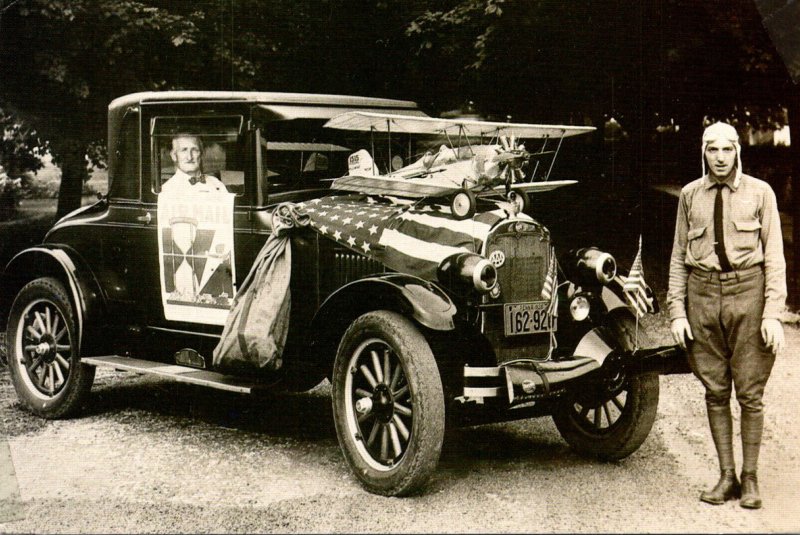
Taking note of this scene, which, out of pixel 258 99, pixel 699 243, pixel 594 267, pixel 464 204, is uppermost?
pixel 258 99

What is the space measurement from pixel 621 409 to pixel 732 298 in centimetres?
123

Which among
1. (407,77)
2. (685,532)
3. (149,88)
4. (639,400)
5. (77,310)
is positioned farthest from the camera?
(407,77)

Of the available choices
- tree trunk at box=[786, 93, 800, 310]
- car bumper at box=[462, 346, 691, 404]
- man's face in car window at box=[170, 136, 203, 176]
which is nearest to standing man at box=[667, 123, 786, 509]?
car bumper at box=[462, 346, 691, 404]

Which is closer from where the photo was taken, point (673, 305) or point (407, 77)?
point (673, 305)

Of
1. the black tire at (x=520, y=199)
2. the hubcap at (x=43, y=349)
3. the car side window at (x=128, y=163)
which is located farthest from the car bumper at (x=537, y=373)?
the hubcap at (x=43, y=349)

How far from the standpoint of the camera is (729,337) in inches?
177

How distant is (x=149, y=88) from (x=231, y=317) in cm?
593

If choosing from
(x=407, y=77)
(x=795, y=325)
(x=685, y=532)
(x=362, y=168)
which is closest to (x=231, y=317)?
(x=362, y=168)

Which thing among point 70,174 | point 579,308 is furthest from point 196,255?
point 70,174

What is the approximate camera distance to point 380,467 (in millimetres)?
4922

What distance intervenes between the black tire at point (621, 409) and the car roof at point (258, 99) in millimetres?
2310

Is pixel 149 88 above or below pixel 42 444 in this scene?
above

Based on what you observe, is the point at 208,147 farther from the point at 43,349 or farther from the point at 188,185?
the point at 43,349

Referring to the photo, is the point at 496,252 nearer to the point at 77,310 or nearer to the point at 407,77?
the point at 77,310
